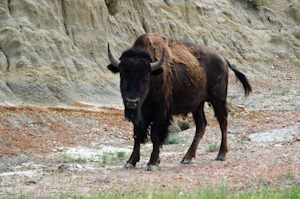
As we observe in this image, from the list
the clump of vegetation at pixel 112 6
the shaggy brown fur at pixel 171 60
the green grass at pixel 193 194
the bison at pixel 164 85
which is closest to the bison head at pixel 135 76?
the bison at pixel 164 85

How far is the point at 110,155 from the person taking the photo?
7676mm

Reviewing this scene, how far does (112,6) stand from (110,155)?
13117 millimetres

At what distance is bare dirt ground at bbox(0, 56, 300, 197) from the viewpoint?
4.86m

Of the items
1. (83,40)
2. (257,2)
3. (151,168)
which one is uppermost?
(151,168)

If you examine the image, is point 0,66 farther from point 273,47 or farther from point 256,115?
point 273,47

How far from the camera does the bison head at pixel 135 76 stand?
5.54 m

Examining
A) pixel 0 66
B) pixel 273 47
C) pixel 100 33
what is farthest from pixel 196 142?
pixel 273 47

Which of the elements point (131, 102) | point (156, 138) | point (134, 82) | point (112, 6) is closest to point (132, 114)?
point (131, 102)

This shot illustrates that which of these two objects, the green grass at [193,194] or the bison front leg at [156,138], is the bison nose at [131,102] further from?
the green grass at [193,194]

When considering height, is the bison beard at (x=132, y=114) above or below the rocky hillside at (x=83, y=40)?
above

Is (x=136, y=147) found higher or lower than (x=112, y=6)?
higher

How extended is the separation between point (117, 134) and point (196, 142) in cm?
348

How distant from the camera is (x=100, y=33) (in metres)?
17.0

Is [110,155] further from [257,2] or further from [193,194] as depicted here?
[257,2]
